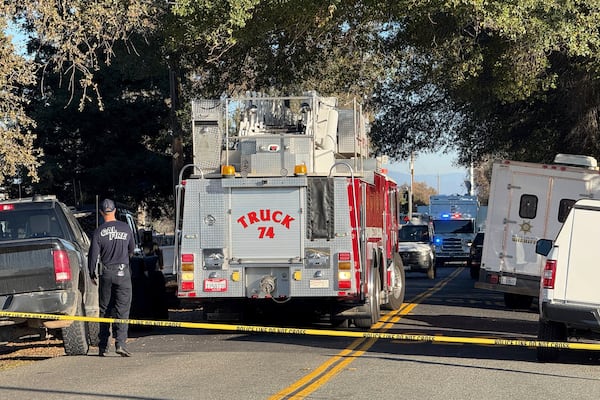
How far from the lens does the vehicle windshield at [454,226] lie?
155 ft

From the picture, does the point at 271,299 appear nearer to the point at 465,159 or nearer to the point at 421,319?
the point at 421,319

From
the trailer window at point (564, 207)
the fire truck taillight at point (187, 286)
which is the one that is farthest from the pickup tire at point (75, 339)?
the trailer window at point (564, 207)

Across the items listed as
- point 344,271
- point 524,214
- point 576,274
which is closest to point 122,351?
point 344,271

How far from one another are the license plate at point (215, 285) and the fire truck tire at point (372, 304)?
229 cm

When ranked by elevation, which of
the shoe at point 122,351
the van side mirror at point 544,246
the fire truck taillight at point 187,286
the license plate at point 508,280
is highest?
the van side mirror at point 544,246

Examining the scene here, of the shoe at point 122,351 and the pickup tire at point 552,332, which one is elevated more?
the pickup tire at point 552,332

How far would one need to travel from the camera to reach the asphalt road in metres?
10.5

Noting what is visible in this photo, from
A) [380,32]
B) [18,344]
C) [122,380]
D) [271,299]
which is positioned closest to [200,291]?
[271,299]

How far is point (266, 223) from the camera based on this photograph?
16.0 meters

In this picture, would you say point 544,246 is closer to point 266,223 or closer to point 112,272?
point 266,223

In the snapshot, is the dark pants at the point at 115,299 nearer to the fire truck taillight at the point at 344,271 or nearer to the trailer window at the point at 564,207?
the fire truck taillight at the point at 344,271

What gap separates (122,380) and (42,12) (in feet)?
22.2

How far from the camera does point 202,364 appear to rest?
500 inches

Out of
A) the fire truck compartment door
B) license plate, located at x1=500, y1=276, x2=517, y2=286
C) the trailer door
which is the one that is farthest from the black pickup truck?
the trailer door
